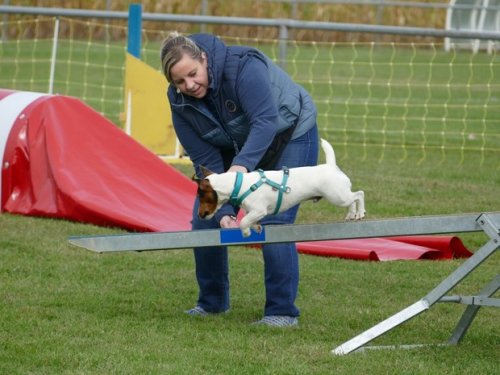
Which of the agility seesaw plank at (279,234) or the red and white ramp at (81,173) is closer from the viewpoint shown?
the agility seesaw plank at (279,234)

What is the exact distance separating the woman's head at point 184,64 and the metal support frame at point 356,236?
2.38 ft

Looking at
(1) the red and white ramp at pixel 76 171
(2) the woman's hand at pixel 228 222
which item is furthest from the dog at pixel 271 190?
(1) the red and white ramp at pixel 76 171

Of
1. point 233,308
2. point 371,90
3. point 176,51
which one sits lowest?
point 371,90

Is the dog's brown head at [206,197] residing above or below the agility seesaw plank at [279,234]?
above

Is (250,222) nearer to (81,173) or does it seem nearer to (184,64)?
(184,64)

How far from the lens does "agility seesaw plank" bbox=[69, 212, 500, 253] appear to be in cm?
487

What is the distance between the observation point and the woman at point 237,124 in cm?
521

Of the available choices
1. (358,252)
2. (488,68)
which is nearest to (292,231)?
(358,252)

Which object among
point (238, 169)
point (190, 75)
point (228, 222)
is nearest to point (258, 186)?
point (238, 169)

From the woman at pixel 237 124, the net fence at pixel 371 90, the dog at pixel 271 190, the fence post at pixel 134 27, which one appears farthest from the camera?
the net fence at pixel 371 90

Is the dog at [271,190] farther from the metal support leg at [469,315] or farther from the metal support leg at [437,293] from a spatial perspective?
the metal support leg at [469,315]

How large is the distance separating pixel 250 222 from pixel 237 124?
647 mm

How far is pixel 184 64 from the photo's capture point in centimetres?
514

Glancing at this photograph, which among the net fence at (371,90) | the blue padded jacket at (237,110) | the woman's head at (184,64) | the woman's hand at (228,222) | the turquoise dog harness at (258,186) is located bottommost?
the net fence at (371,90)
